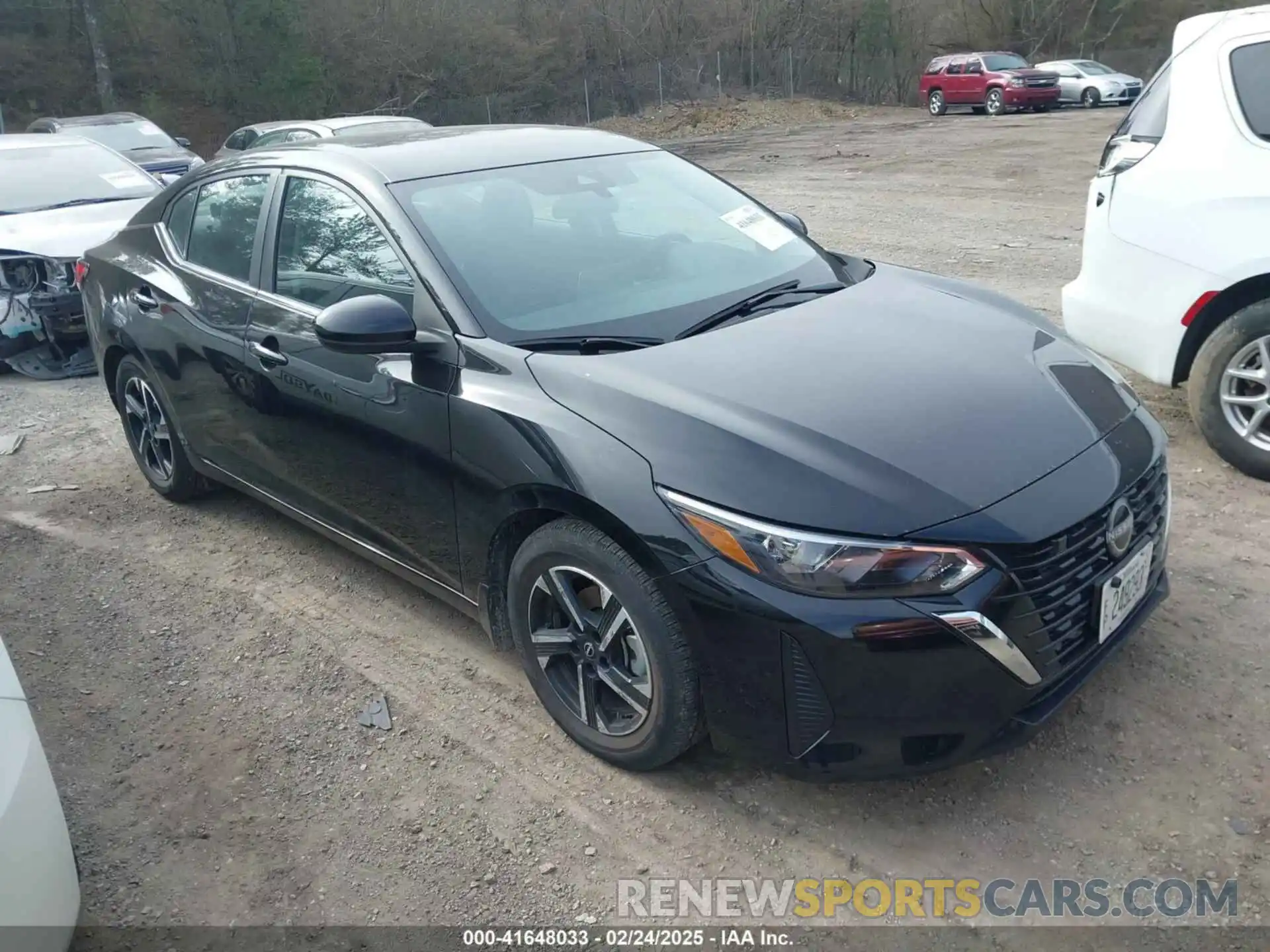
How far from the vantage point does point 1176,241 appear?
4.48m

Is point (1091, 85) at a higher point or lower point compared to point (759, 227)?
lower

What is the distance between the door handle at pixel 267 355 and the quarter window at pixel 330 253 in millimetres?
209

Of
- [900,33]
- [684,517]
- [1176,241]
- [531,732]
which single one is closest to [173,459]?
[531,732]

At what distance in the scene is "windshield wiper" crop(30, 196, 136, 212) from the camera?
26.6ft

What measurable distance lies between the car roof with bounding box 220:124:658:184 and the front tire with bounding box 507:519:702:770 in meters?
1.51

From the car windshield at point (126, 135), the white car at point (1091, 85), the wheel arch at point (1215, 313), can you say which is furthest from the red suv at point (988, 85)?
the wheel arch at point (1215, 313)

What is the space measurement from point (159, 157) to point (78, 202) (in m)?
6.42

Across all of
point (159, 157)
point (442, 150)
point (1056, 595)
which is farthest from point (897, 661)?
point (159, 157)

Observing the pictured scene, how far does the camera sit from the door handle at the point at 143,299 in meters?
4.59

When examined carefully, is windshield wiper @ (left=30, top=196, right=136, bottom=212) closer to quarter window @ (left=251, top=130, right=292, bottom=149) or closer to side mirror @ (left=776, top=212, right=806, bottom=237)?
quarter window @ (left=251, top=130, right=292, bottom=149)

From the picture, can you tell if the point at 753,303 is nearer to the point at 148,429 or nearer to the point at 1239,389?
the point at 1239,389

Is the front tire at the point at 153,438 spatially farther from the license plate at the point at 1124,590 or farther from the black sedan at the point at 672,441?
the license plate at the point at 1124,590

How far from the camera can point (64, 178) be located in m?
8.60

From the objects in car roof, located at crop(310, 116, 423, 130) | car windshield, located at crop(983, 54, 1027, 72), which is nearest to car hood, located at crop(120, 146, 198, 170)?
car roof, located at crop(310, 116, 423, 130)
